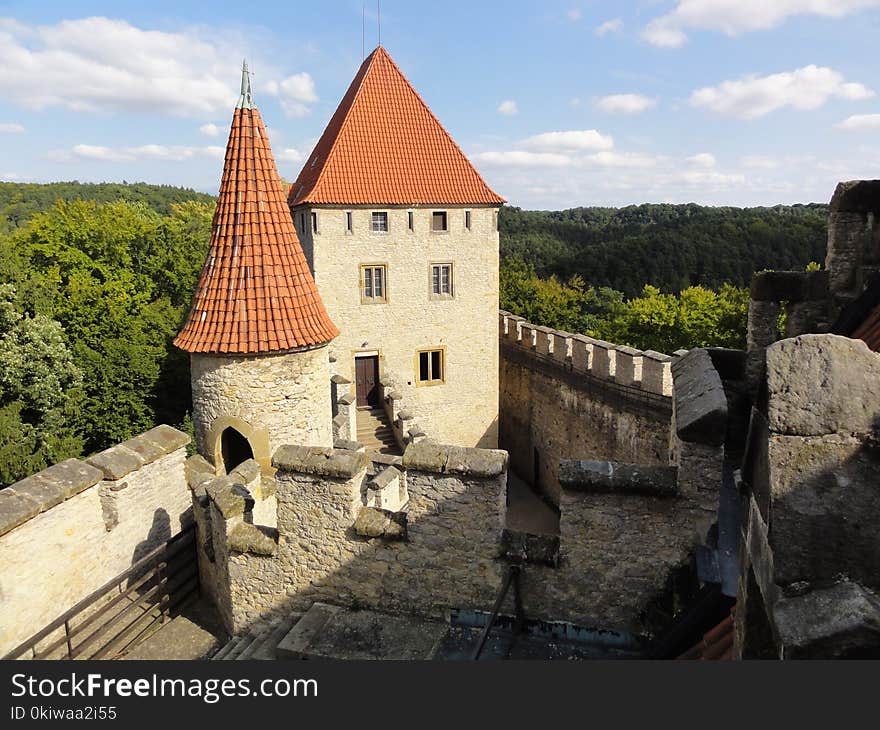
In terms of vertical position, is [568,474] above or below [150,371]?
above

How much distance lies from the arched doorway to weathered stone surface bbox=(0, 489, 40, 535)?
117 inches

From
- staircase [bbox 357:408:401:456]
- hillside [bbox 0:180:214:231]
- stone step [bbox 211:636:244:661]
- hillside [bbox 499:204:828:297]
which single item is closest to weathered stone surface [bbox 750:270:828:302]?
stone step [bbox 211:636:244:661]

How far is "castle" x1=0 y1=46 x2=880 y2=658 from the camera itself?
2.17 meters

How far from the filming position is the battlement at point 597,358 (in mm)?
15750

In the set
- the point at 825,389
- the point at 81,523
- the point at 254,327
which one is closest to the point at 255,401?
the point at 254,327

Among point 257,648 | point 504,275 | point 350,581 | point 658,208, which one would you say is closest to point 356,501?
point 350,581

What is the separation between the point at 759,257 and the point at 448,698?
186 feet

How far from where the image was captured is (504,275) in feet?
118

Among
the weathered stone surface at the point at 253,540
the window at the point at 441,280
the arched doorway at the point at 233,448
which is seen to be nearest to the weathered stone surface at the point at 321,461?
the weathered stone surface at the point at 253,540

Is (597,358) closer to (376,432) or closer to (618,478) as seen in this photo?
(376,432)

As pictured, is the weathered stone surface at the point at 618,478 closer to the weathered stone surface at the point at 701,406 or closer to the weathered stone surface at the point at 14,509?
the weathered stone surface at the point at 701,406

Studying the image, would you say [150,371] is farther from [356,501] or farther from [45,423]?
[356,501]

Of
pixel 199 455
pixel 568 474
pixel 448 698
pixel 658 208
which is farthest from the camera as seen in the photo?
pixel 658 208

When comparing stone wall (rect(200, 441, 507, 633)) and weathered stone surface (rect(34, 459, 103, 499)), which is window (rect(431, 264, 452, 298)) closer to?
weathered stone surface (rect(34, 459, 103, 499))
